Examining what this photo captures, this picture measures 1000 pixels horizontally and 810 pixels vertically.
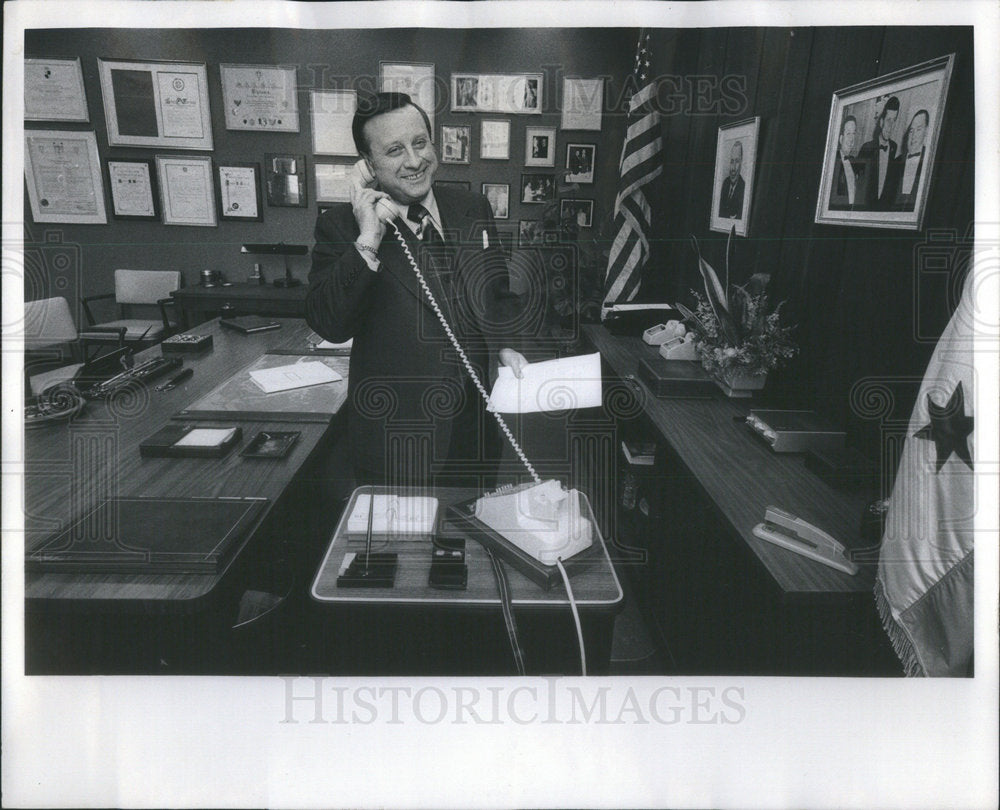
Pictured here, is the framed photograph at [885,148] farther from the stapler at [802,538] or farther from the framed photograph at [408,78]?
the framed photograph at [408,78]

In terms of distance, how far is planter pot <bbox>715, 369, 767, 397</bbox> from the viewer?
1874 millimetres

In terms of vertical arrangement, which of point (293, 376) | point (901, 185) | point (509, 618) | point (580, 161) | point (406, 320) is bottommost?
point (509, 618)

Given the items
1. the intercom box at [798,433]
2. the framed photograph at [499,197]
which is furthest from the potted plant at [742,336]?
the framed photograph at [499,197]

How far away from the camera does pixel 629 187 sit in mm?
2020

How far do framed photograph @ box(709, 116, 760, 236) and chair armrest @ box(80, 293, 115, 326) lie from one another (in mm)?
2022

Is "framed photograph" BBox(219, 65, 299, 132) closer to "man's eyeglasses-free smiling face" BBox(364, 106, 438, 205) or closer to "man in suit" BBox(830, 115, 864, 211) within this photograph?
"man's eyeglasses-free smiling face" BBox(364, 106, 438, 205)

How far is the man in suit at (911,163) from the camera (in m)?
1.17

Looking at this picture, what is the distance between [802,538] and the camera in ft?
3.70

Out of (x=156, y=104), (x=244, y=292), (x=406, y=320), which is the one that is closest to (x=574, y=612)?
(x=406, y=320)

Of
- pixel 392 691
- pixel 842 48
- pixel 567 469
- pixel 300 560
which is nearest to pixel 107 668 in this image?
pixel 392 691

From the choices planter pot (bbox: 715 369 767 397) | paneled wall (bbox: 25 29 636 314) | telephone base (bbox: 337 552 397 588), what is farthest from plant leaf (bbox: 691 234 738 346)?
telephone base (bbox: 337 552 397 588)

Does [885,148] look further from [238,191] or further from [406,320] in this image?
[238,191]

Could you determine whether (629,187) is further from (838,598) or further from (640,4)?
(838,598)

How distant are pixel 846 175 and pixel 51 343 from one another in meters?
1.94
